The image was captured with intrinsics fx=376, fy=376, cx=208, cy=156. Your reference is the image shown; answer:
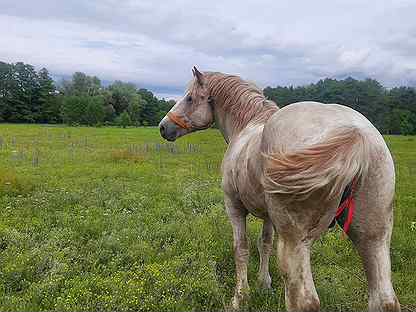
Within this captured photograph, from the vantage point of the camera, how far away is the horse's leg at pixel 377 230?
8.04 feet

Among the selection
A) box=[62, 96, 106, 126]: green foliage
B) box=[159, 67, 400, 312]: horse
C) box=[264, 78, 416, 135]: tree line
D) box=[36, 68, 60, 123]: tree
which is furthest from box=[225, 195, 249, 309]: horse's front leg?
box=[36, 68, 60, 123]: tree

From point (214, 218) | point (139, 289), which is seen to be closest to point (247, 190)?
point (139, 289)

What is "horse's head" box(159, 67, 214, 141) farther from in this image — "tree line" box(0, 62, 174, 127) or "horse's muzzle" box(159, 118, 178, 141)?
"tree line" box(0, 62, 174, 127)

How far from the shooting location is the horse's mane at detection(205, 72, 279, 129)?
3906 mm

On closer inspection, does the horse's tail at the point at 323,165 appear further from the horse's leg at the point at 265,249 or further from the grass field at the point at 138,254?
the horse's leg at the point at 265,249

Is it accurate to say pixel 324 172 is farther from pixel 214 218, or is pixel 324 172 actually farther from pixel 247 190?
pixel 214 218

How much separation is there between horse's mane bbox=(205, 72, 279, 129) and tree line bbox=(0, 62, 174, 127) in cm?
5553

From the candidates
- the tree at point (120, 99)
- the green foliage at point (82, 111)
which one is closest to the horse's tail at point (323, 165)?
the green foliage at point (82, 111)

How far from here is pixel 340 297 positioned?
3.90 meters

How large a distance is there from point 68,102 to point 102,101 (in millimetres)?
6572

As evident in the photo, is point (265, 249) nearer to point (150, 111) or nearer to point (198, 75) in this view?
point (198, 75)

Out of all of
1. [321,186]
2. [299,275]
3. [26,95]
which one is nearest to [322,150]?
[321,186]

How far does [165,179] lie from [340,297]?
744 cm

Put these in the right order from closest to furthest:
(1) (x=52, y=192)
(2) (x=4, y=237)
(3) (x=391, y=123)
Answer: (2) (x=4, y=237) → (1) (x=52, y=192) → (3) (x=391, y=123)
